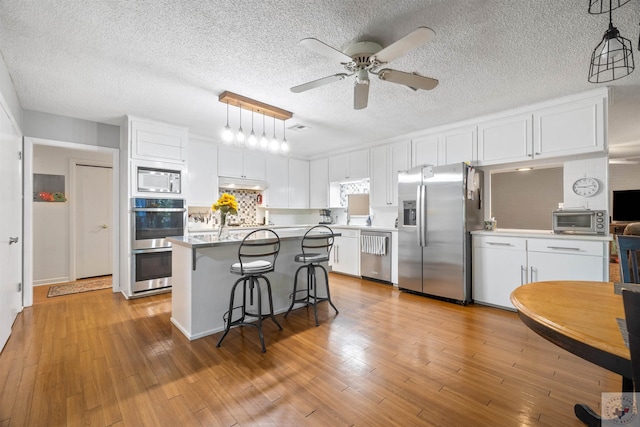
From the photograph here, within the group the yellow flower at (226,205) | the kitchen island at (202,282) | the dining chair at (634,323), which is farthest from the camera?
the yellow flower at (226,205)

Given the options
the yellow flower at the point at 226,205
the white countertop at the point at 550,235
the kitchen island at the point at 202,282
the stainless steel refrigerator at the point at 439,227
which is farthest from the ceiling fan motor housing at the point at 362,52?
the white countertop at the point at 550,235

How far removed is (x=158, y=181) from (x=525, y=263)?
4854 millimetres

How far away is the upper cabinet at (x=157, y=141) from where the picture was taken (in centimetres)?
378

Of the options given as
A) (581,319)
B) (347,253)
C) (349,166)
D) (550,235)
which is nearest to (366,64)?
(581,319)

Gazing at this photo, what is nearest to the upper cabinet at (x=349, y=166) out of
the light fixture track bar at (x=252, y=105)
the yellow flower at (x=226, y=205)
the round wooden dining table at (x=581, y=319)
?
the light fixture track bar at (x=252, y=105)

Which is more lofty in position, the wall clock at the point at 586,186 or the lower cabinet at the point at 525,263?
the wall clock at the point at 586,186

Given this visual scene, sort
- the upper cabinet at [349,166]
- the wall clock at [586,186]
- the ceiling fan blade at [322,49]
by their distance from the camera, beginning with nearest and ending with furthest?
the ceiling fan blade at [322,49], the wall clock at [586,186], the upper cabinet at [349,166]

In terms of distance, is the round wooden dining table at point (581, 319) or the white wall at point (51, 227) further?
the white wall at point (51, 227)

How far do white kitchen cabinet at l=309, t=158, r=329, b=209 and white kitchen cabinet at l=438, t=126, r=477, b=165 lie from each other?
2508mm

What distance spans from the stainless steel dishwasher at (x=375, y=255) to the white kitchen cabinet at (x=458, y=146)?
1443 millimetres

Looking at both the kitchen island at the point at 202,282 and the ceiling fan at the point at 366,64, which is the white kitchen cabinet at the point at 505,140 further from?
the kitchen island at the point at 202,282

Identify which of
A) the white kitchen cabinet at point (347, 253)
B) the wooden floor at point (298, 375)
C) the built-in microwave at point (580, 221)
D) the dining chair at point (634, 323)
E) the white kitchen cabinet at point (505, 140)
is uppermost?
the white kitchen cabinet at point (505, 140)

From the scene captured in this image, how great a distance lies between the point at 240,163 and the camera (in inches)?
207

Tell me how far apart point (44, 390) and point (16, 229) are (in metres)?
2.08
